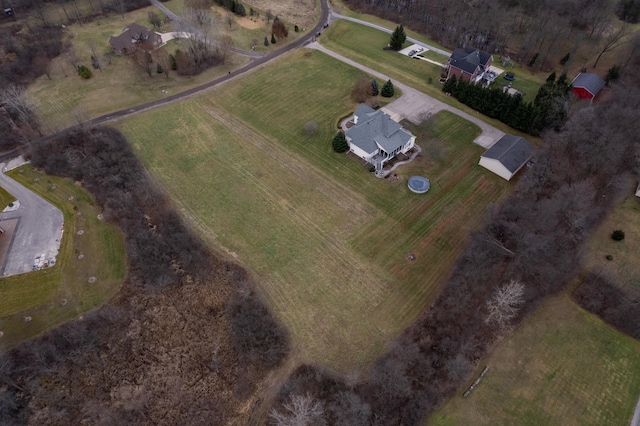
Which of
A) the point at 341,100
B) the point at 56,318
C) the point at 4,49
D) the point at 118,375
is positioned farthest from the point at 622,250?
the point at 4,49

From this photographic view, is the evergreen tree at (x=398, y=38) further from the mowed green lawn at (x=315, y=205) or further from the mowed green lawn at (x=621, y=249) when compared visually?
the mowed green lawn at (x=621, y=249)

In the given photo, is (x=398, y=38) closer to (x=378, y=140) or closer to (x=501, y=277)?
(x=378, y=140)

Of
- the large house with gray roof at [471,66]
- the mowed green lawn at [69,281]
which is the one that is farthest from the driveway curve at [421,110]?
the mowed green lawn at [69,281]

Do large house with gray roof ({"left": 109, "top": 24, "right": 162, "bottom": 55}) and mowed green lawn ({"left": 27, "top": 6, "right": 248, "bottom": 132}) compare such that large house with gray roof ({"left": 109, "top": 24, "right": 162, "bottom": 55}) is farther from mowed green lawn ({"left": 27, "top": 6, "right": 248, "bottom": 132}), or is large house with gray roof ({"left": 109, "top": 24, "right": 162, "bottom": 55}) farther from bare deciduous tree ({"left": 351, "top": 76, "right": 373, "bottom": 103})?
bare deciduous tree ({"left": 351, "top": 76, "right": 373, "bottom": 103})

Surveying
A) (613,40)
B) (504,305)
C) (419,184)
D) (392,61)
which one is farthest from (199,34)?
(613,40)

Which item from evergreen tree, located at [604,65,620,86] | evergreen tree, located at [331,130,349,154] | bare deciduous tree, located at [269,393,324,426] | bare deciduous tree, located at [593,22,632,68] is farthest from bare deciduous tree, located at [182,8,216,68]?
bare deciduous tree, located at [593,22,632,68]

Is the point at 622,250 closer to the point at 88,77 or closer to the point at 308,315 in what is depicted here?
the point at 308,315
